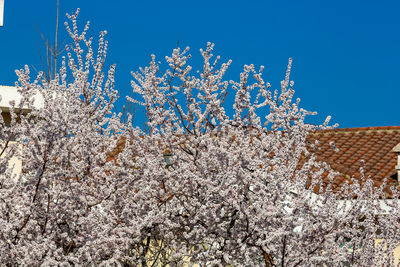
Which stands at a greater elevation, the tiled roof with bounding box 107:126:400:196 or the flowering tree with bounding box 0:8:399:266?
the tiled roof with bounding box 107:126:400:196

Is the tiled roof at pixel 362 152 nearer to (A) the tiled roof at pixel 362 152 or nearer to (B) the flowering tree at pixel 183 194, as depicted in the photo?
(A) the tiled roof at pixel 362 152

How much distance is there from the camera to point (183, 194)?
5.96 m

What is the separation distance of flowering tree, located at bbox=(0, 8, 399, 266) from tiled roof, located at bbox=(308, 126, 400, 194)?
8456 mm

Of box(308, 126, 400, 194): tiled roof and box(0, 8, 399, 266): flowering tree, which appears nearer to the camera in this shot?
box(0, 8, 399, 266): flowering tree

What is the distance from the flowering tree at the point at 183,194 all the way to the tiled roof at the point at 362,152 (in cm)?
846

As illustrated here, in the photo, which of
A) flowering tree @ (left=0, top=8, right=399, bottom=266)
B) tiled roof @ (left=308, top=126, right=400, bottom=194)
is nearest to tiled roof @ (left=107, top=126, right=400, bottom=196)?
tiled roof @ (left=308, top=126, right=400, bottom=194)

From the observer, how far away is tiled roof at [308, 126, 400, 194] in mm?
15328

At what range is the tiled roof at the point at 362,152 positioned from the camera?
50.3 ft

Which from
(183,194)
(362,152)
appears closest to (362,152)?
(362,152)

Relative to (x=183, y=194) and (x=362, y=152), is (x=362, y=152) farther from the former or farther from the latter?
(x=183, y=194)

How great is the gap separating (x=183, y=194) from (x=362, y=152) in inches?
515

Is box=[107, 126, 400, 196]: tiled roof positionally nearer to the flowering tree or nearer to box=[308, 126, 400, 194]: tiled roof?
box=[308, 126, 400, 194]: tiled roof

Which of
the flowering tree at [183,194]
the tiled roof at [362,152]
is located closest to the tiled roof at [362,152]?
the tiled roof at [362,152]

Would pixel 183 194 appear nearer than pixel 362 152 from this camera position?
Yes
